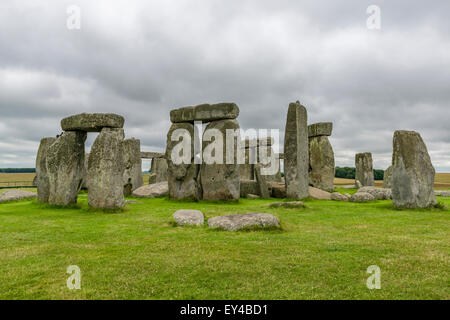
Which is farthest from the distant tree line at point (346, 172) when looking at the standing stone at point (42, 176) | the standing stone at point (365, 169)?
the standing stone at point (42, 176)

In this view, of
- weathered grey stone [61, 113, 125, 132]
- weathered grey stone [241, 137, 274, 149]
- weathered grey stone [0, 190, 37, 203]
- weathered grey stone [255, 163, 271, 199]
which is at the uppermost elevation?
weathered grey stone [241, 137, 274, 149]

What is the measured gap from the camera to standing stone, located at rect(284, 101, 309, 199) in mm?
12772

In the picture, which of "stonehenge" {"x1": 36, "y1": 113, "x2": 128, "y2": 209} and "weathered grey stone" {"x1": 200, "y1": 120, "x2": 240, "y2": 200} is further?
"weathered grey stone" {"x1": 200, "y1": 120, "x2": 240, "y2": 200}

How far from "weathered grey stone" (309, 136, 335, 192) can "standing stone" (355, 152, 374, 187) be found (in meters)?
4.70

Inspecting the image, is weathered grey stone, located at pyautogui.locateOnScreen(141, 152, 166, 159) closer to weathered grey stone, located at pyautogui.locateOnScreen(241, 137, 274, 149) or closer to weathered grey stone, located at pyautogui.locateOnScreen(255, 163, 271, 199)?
weathered grey stone, located at pyautogui.locateOnScreen(241, 137, 274, 149)

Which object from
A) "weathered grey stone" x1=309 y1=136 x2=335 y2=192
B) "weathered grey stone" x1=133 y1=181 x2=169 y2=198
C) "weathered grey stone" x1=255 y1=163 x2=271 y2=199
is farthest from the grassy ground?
"weathered grey stone" x1=309 y1=136 x2=335 y2=192

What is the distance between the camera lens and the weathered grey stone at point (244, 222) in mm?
6156

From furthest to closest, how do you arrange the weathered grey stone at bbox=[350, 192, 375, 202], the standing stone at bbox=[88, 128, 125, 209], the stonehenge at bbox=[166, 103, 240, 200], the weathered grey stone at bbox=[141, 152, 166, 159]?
the weathered grey stone at bbox=[141, 152, 166, 159] < the stonehenge at bbox=[166, 103, 240, 200] < the weathered grey stone at bbox=[350, 192, 375, 202] < the standing stone at bbox=[88, 128, 125, 209]

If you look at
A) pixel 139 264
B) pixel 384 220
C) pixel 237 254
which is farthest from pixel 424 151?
pixel 139 264

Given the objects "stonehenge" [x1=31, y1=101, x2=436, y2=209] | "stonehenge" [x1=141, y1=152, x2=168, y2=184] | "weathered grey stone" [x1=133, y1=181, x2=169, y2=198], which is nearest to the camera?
"stonehenge" [x1=31, y1=101, x2=436, y2=209]

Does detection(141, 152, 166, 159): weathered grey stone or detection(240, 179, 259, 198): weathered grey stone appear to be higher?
detection(141, 152, 166, 159): weathered grey stone
